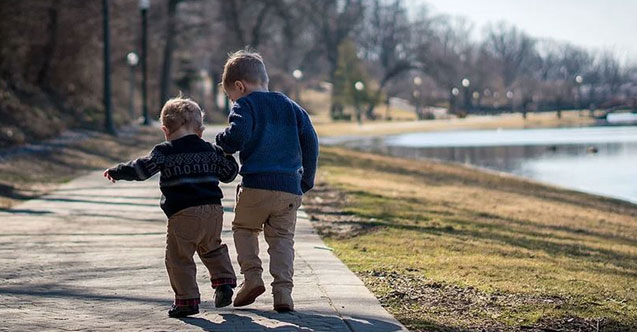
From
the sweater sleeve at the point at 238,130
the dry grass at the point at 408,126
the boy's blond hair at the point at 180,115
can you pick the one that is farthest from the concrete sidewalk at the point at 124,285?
the dry grass at the point at 408,126

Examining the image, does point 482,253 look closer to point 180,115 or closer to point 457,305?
point 457,305

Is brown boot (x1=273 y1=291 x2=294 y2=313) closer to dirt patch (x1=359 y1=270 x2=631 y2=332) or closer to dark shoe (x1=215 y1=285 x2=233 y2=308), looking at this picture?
dark shoe (x1=215 y1=285 x2=233 y2=308)

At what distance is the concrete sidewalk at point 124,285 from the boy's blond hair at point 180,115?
3.66 feet

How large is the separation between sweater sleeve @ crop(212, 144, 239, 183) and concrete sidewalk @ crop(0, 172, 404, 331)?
0.80m

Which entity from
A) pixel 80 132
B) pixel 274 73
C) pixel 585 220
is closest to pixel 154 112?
pixel 274 73

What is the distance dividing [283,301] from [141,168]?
1.14m

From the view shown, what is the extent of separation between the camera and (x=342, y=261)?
333 inches

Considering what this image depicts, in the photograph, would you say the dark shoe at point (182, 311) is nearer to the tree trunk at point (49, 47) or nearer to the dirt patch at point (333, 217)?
the dirt patch at point (333, 217)

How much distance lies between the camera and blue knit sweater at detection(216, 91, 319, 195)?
631cm

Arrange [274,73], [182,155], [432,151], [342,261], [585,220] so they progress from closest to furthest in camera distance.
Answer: [182,155] < [342,261] < [585,220] < [432,151] < [274,73]

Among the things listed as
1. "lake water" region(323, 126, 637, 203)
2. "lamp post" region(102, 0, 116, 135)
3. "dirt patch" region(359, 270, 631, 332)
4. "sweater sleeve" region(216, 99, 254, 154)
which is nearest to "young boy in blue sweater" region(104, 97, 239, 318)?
"sweater sleeve" region(216, 99, 254, 154)

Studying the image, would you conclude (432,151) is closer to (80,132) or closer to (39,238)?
(80,132)

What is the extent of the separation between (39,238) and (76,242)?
51cm

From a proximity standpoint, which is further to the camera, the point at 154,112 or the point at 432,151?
the point at 154,112
